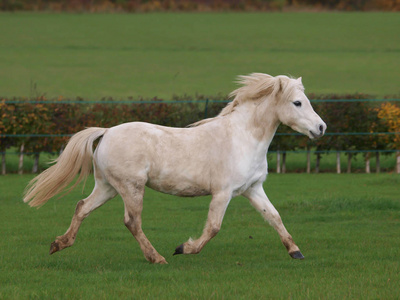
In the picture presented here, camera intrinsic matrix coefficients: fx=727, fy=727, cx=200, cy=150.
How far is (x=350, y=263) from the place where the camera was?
23.7 feet

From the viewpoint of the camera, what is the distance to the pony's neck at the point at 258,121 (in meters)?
7.44

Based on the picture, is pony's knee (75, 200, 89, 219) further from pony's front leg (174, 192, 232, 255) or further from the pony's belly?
pony's front leg (174, 192, 232, 255)

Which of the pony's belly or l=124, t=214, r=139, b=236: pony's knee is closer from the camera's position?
l=124, t=214, r=139, b=236: pony's knee

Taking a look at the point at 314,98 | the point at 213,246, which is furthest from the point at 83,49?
the point at 213,246

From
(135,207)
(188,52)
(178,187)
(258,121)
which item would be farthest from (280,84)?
(188,52)

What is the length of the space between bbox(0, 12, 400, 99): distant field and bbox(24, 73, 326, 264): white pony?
2020cm

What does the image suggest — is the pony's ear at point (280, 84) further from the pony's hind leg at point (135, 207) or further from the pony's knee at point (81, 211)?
the pony's knee at point (81, 211)

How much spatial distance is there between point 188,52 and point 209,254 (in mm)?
32808

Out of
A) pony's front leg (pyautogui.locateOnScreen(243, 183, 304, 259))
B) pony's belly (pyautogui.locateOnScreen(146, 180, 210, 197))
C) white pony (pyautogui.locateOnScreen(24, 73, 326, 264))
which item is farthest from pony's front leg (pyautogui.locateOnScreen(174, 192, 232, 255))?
pony's front leg (pyautogui.locateOnScreen(243, 183, 304, 259))

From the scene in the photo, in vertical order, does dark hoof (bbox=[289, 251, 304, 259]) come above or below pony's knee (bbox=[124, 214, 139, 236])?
below

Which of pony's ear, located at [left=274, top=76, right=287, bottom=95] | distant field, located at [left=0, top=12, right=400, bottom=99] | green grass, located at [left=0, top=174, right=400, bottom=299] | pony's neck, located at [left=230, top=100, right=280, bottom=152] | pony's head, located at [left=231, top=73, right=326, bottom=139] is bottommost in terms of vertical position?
distant field, located at [left=0, top=12, right=400, bottom=99]

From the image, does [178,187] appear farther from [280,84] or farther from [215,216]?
[280,84]

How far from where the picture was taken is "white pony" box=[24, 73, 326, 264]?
7078 mm

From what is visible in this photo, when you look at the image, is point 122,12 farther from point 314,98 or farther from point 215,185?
point 215,185
